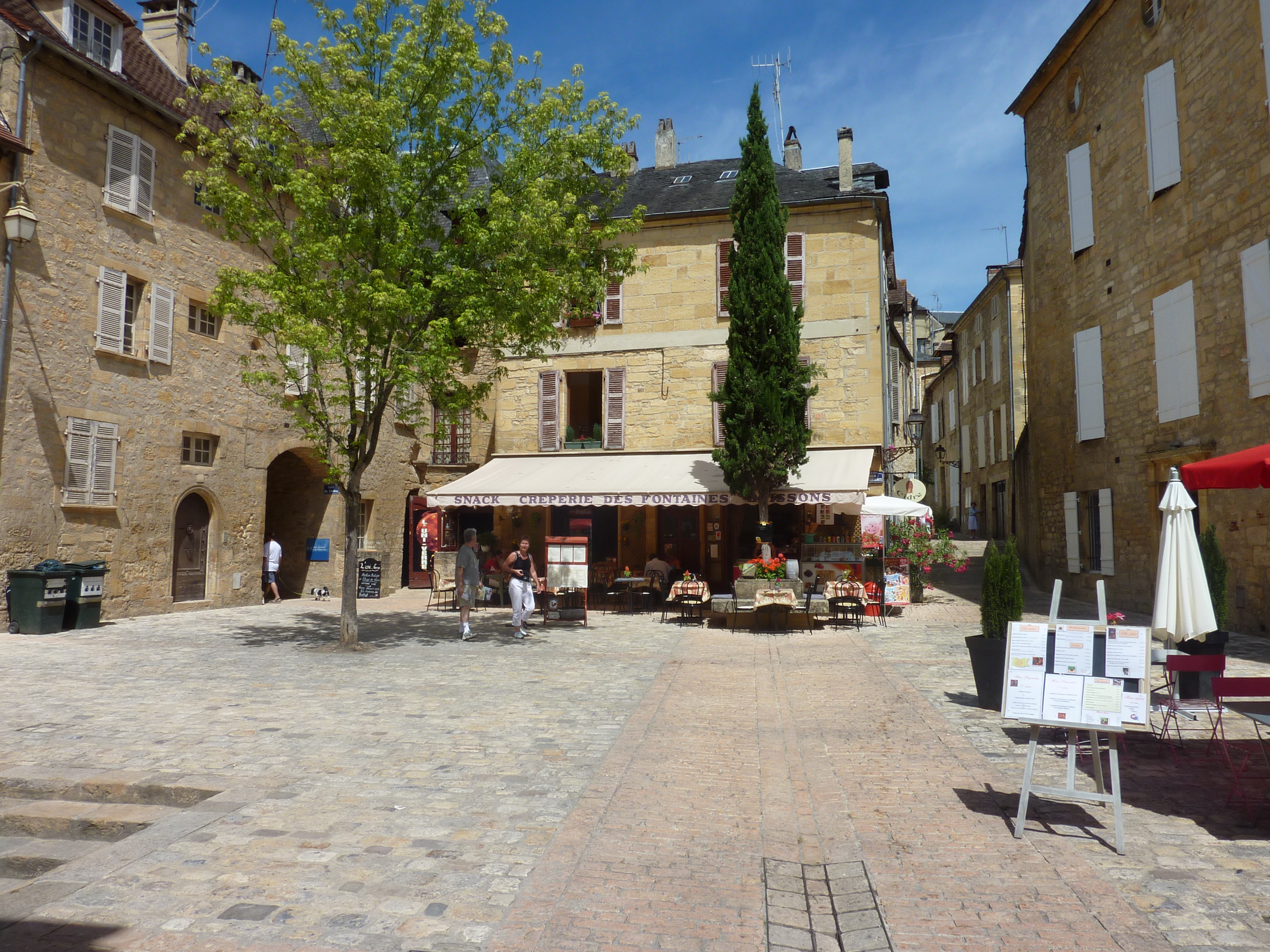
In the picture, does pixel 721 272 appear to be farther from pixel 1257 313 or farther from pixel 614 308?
pixel 1257 313

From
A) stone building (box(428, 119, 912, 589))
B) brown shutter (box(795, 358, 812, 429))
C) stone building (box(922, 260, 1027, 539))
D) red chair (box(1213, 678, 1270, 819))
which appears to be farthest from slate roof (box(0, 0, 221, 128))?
stone building (box(922, 260, 1027, 539))

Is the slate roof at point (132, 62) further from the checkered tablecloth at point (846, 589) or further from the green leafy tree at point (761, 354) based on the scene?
the checkered tablecloth at point (846, 589)

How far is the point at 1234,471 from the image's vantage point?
5.76 m

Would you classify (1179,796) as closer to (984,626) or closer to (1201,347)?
(984,626)

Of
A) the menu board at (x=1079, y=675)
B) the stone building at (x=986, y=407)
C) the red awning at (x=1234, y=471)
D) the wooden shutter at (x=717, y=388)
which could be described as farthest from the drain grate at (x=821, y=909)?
the stone building at (x=986, y=407)

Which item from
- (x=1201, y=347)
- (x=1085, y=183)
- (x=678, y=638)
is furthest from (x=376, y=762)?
(x=1085, y=183)

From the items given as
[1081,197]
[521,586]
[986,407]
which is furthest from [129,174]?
[986,407]

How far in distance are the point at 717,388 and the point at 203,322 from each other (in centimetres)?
1021

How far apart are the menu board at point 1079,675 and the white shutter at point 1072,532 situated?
43.6 ft

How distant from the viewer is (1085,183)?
623 inches

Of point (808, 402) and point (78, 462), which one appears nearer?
point (78, 462)

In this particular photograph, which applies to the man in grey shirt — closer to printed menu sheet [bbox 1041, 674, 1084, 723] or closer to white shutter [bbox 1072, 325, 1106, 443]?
printed menu sheet [bbox 1041, 674, 1084, 723]

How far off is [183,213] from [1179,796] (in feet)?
53.6

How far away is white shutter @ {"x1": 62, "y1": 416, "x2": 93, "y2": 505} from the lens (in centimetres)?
1248
